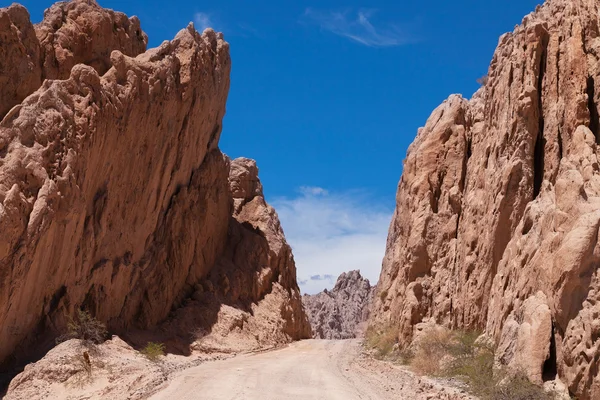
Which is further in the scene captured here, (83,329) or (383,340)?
(383,340)

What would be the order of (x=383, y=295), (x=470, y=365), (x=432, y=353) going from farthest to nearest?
1. (x=383, y=295)
2. (x=432, y=353)
3. (x=470, y=365)

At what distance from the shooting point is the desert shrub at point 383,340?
85.5ft

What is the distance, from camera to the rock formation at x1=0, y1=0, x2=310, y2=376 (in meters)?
21.5

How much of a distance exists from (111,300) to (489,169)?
1700 cm

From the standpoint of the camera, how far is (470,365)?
52.8 ft

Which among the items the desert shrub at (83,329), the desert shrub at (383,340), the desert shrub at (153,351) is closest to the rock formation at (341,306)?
the desert shrub at (383,340)

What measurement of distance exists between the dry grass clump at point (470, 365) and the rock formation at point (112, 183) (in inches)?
516

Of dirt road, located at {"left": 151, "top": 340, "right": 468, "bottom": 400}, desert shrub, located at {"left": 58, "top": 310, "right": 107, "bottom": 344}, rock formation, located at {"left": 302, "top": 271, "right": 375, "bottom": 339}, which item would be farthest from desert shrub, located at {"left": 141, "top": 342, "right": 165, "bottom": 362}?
rock formation, located at {"left": 302, "top": 271, "right": 375, "bottom": 339}

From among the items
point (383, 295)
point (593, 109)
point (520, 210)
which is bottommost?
point (383, 295)

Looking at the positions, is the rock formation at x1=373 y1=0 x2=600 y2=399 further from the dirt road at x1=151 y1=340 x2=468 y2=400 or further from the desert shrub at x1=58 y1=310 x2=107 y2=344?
the desert shrub at x1=58 y1=310 x2=107 y2=344

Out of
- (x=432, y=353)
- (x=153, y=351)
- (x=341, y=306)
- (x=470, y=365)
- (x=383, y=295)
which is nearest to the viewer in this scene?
(x=470, y=365)

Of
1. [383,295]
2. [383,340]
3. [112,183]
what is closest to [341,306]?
[383,295]

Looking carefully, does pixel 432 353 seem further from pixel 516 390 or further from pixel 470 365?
pixel 516 390

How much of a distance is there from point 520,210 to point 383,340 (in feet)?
34.8
